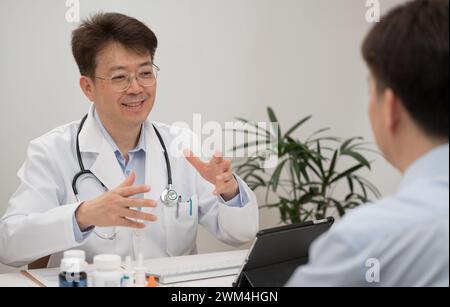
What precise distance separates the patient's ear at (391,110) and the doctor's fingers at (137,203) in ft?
2.80

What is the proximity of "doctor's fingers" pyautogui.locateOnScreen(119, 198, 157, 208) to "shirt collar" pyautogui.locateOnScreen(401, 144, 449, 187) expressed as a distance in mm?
882

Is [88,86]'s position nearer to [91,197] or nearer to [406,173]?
[91,197]

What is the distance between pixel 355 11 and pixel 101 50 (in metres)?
1.85

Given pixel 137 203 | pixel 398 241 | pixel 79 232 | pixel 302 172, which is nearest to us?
pixel 398 241

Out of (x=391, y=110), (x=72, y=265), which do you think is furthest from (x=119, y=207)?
(x=391, y=110)

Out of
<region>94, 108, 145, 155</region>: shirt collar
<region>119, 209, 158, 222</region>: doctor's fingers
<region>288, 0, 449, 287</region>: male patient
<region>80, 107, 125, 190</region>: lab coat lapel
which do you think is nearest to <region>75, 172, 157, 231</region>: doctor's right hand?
<region>119, 209, 158, 222</region>: doctor's fingers

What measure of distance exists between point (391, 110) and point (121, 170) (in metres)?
1.33

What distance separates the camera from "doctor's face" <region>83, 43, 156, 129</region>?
208 cm

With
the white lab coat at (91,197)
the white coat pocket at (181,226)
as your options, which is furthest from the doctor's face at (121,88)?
the white coat pocket at (181,226)

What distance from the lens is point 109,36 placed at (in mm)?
2090

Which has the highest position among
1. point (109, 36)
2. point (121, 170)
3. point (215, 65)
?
point (215, 65)

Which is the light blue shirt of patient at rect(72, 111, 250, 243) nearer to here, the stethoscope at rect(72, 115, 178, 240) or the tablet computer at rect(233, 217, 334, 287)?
the stethoscope at rect(72, 115, 178, 240)

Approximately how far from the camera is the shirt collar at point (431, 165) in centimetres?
90

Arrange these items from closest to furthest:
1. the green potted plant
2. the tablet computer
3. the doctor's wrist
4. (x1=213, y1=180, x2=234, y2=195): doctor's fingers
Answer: the tablet computer < (x1=213, y1=180, x2=234, y2=195): doctor's fingers < the doctor's wrist < the green potted plant
